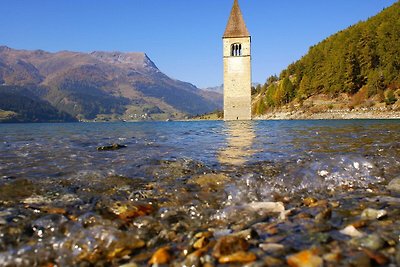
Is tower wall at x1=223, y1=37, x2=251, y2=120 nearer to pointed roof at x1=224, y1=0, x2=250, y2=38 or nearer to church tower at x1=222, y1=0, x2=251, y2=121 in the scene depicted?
church tower at x1=222, y1=0, x2=251, y2=121

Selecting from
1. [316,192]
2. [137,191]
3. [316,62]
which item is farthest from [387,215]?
[316,62]

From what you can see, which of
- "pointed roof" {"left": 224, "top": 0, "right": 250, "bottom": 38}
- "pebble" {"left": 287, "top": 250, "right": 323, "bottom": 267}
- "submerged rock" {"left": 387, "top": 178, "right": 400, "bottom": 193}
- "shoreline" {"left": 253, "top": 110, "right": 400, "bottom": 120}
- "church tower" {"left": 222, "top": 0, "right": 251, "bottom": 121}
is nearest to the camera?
"pebble" {"left": 287, "top": 250, "right": 323, "bottom": 267}

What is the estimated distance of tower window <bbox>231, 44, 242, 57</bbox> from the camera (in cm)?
8769

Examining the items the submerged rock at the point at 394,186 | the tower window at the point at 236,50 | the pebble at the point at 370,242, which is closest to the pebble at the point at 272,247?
the pebble at the point at 370,242

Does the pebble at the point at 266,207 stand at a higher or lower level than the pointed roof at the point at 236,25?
lower

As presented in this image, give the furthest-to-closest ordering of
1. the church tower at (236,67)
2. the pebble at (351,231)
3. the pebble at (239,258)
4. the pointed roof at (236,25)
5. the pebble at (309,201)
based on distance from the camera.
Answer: the pointed roof at (236,25)
the church tower at (236,67)
the pebble at (309,201)
the pebble at (351,231)
the pebble at (239,258)

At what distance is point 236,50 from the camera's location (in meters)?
88.4

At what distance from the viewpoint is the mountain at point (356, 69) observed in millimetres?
76938

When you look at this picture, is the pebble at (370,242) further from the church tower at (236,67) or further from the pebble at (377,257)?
the church tower at (236,67)

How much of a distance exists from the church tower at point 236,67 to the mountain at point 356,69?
2287 centimetres

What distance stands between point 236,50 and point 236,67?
493 centimetres

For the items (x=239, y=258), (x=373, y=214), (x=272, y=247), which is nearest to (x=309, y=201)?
(x=373, y=214)

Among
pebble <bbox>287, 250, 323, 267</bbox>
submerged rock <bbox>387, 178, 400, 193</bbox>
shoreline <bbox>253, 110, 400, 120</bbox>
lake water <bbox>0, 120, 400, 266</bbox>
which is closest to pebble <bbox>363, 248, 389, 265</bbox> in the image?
pebble <bbox>287, 250, 323, 267</bbox>

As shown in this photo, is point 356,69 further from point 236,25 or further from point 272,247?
point 272,247
